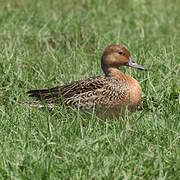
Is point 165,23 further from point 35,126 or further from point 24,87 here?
point 35,126

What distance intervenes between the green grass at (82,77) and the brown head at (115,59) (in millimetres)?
204

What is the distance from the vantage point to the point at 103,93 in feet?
20.4

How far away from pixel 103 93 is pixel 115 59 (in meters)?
0.43

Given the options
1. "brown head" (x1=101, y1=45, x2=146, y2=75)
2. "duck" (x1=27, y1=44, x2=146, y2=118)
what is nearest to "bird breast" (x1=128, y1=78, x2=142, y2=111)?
"duck" (x1=27, y1=44, x2=146, y2=118)

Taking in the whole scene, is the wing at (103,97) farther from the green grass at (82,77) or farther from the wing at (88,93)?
the green grass at (82,77)

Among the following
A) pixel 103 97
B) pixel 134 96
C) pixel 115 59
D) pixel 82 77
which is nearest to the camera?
pixel 134 96

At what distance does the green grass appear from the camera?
460 cm

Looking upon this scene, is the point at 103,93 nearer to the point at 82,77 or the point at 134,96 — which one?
the point at 134,96

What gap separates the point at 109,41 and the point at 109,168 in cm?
345

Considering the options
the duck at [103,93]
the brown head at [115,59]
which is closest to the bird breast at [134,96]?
the duck at [103,93]

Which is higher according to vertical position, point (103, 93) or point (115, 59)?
point (115, 59)

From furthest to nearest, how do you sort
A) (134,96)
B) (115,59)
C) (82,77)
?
(82,77)
(115,59)
(134,96)

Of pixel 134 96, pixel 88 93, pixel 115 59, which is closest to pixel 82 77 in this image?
pixel 115 59

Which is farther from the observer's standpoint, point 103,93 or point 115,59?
point 115,59
